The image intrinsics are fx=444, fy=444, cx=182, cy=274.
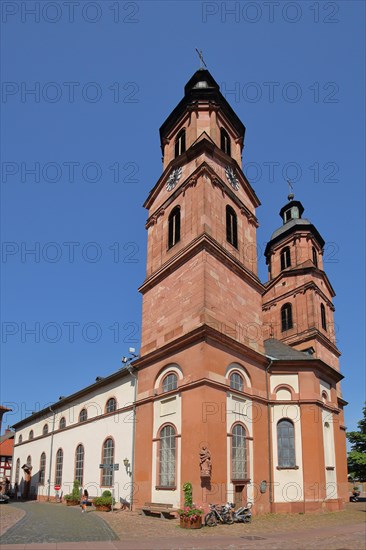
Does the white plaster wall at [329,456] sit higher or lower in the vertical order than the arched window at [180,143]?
lower

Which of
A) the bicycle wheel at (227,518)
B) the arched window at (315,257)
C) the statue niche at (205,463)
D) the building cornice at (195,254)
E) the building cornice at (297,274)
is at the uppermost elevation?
the arched window at (315,257)

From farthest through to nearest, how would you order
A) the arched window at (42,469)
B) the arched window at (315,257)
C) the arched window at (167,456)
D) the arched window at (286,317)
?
the arched window at (315,257)
the arched window at (286,317)
the arched window at (42,469)
the arched window at (167,456)

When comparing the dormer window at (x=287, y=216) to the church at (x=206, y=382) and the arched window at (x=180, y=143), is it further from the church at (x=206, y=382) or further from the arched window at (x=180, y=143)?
the arched window at (x=180, y=143)

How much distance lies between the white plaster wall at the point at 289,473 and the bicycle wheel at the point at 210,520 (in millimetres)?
6047

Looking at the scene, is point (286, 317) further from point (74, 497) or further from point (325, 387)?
point (74, 497)

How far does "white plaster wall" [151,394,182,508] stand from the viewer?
19656 mm

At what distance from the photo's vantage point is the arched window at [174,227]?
26.6 metres

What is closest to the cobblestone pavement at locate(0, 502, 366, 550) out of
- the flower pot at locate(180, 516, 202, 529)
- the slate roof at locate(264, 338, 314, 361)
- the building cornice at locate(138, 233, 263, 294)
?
the flower pot at locate(180, 516, 202, 529)

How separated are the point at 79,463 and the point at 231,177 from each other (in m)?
21.5

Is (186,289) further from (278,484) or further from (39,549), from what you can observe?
(39,549)

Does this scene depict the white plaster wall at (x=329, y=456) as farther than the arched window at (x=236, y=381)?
Yes

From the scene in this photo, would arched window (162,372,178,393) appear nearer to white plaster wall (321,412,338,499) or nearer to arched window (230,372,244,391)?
arched window (230,372,244,391)

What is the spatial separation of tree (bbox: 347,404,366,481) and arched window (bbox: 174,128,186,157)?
94.4 feet

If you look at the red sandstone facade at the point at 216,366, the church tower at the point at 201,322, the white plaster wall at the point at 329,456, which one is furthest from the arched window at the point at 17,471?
the white plaster wall at the point at 329,456
